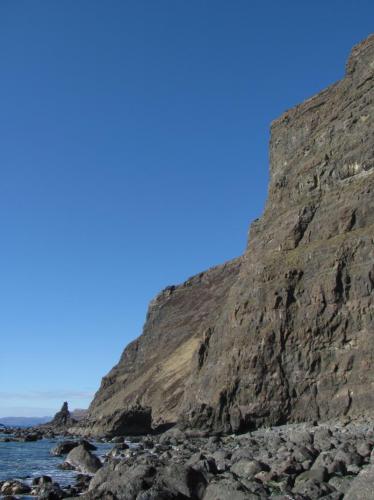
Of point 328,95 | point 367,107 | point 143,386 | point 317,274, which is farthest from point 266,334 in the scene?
point 143,386

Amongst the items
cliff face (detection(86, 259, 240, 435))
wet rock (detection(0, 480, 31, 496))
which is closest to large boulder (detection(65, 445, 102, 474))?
wet rock (detection(0, 480, 31, 496))

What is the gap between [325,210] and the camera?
59625 mm

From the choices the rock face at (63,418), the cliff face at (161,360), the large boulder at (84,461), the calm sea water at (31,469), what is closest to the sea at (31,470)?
the calm sea water at (31,469)

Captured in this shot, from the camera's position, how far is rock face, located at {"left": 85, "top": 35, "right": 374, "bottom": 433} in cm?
4947

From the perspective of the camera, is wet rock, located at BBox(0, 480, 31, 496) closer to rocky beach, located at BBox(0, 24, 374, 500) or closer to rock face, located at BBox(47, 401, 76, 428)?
rocky beach, located at BBox(0, 24, 374, 500)

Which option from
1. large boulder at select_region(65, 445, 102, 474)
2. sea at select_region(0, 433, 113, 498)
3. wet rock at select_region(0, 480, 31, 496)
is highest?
large boulder at select_region(65, 445, 102, 474)

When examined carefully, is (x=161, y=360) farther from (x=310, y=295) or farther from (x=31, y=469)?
(x=31, y=469)

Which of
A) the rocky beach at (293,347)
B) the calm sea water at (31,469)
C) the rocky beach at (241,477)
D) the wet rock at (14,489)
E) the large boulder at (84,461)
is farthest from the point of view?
the large boulder at (84,461)

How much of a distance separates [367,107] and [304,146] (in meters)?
10.1

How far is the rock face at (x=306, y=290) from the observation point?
4947 cm

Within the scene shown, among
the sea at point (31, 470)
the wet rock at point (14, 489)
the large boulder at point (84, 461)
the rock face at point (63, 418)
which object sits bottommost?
the wet rock at point (14, 489)

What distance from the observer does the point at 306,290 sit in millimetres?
54812

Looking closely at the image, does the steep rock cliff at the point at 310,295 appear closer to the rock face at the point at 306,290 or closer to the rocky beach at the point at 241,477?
the rock face at the point at 306,290

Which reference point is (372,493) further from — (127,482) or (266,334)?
(266,334)
